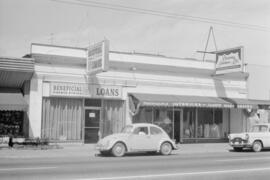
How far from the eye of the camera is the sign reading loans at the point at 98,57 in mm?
21361

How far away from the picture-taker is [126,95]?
81.7 feet

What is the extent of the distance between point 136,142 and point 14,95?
306 inches

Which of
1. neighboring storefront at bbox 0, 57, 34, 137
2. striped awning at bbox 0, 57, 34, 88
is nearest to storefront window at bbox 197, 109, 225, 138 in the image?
neighboring storefront at bbox 0, 57, 34, 137

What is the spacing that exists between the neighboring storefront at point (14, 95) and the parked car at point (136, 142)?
5563mm

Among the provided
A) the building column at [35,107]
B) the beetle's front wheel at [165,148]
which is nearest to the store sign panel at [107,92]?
the building column at [35,107]

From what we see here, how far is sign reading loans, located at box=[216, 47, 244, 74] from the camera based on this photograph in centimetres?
2539

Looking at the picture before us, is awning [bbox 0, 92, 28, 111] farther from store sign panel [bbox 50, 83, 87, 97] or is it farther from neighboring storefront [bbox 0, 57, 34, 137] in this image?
store sign panel [bbox 50, 83, 87, 97]

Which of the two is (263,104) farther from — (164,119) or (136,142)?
(136,142)

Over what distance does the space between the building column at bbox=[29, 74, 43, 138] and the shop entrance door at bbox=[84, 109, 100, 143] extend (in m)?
2.86

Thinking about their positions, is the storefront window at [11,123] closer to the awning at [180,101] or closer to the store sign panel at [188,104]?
the awning at [180,101]

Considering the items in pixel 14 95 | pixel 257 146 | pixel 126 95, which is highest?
pixel 126 95

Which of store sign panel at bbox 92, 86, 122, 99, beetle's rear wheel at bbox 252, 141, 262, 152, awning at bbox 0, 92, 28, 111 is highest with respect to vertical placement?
store sign panel at bbox 92, 86, 122, 99

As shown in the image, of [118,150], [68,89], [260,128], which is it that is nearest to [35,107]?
[68,89]

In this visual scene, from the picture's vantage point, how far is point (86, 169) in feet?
40.6
